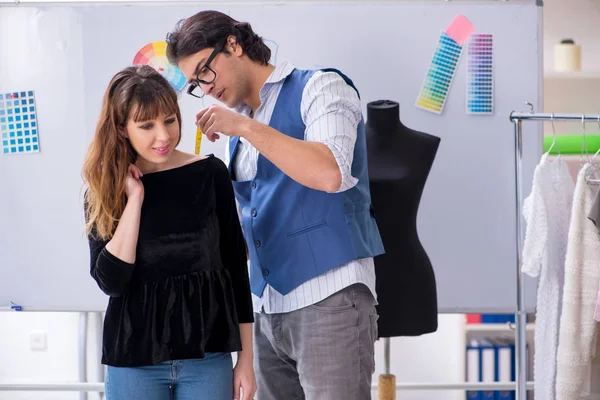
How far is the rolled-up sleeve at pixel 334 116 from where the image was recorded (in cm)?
140

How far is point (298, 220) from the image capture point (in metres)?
1.51

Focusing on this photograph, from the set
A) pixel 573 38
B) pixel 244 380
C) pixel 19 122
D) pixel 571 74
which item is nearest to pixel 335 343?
pixel 244 380

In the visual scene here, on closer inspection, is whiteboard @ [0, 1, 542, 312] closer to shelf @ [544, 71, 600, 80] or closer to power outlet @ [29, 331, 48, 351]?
shelf @ [544, 71, 600, 80]

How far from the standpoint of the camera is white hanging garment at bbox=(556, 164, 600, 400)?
203 cm

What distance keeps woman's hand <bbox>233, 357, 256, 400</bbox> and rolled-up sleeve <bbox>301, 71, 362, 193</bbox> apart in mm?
413

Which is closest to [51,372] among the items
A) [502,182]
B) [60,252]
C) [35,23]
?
[60,252]

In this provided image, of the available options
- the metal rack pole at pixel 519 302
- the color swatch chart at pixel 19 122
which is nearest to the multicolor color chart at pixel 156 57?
the color swatch chart at pixel 19 122

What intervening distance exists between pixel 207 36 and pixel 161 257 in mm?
504

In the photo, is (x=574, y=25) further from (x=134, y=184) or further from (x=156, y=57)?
(x=134, y=184)

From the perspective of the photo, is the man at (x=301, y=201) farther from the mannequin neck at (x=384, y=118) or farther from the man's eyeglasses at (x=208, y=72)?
the mannequin neck at (x=384, y=118)

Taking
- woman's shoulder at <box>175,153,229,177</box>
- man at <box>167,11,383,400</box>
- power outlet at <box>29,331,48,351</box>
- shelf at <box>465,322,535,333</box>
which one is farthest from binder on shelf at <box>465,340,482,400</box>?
power outlet at <box>29,331,48,351</box>

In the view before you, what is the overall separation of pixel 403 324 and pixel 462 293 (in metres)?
0.46

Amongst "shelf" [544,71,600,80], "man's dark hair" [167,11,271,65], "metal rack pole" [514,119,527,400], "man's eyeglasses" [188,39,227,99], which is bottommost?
"metal rack pole" [514,119,527,400]

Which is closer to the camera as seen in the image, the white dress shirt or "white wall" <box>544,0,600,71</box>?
the white dress shirt
